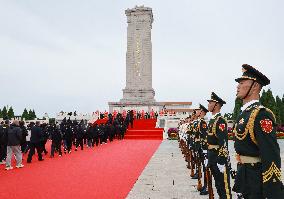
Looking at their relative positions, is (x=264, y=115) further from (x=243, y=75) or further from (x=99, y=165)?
(x=99, y=165)

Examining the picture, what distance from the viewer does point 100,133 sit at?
25.5 metres

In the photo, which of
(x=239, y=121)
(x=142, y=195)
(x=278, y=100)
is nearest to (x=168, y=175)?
(x=142, y=195)

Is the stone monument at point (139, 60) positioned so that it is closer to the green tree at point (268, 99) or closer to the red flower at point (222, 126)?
the green tree at point (268, 99)

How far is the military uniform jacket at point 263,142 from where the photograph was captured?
10.9 ft

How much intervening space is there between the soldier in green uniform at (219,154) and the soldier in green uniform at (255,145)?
1.88m

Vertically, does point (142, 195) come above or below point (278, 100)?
below

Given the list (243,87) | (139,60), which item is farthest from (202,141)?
(139,60)

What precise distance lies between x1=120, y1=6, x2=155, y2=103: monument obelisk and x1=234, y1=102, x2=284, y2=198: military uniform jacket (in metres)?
48.8

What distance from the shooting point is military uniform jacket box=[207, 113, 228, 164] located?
585 centimetres

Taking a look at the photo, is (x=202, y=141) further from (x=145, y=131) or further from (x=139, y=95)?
(x=139, y=95)

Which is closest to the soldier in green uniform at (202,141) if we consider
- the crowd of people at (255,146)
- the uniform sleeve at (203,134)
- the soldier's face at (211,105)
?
the uniform sleeve at (203,134)

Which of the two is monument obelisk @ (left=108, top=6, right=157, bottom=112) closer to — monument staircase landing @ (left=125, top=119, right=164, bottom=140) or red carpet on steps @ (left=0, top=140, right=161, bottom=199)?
monument staircase landing @ (left=125, top=119, right=164, bottom=140)

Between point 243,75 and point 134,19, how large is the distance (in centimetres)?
5076

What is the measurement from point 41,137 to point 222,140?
451 inches
